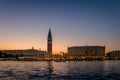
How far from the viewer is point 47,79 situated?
5200cm

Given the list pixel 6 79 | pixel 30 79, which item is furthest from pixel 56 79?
pixel 6 79

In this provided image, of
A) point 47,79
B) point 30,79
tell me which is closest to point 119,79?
point 47,79

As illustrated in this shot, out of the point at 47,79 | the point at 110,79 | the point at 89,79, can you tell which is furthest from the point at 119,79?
the point at 47,79

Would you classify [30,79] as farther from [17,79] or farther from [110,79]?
[110,79]

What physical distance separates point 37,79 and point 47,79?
6.75 feet

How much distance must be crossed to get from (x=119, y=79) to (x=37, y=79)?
16.2 meters

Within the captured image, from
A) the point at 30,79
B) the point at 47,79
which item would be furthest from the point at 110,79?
the point at 30,79

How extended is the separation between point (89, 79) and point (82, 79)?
1393mm

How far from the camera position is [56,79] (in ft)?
171

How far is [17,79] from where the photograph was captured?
50.9 meters

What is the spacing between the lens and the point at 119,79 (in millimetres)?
50625

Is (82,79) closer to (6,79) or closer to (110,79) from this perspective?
(110,79)

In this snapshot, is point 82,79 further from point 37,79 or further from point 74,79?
point 37,79

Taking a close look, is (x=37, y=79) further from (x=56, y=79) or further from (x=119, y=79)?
(x=119, y=79)
